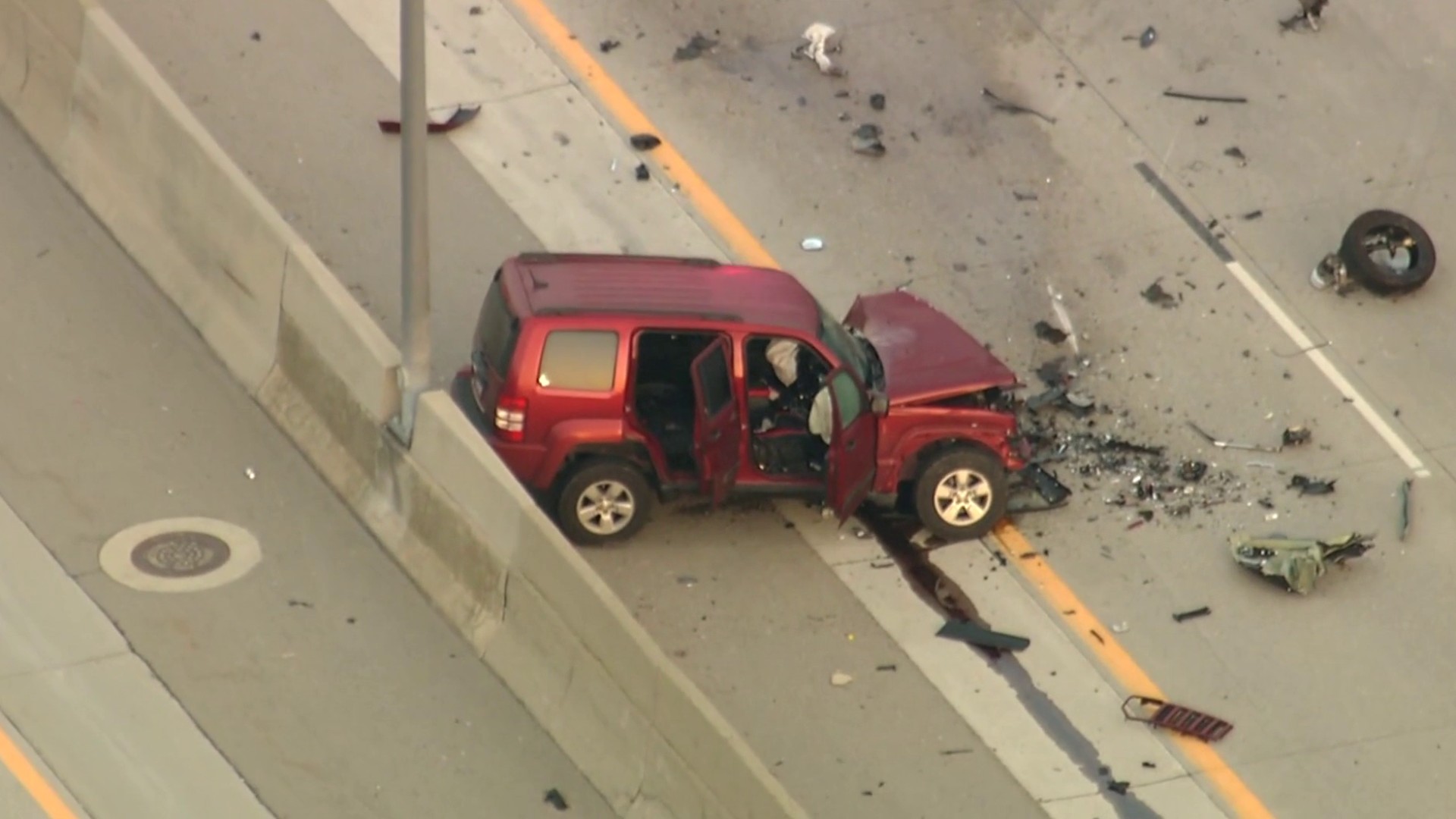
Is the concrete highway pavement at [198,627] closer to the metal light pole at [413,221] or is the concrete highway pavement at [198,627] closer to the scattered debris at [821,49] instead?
the metal light pole at [413,221]

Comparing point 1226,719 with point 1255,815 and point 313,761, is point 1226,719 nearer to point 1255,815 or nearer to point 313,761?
point 1255,815

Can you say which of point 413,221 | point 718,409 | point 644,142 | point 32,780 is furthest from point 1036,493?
point 32,780

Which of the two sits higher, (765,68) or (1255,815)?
A: (765,68)

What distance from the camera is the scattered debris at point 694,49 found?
20.2 metres

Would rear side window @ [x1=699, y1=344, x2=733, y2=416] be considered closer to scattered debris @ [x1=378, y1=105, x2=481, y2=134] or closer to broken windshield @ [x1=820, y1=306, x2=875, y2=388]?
broken windshield @ [x1=820, y1=306, x2=875, y2=388]

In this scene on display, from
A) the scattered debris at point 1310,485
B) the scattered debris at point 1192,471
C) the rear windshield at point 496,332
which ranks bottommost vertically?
the scattered debris at point 1310,485

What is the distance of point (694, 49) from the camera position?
20.3 metres

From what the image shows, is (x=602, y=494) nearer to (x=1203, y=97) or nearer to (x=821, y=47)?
(x=821, y=47)

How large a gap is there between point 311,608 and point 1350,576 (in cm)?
690

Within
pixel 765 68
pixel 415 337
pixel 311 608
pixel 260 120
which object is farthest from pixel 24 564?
pixel 765 68

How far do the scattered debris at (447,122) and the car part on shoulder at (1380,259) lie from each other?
265 inches

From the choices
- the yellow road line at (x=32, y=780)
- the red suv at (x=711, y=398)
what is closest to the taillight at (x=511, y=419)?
the red suv at (x=711, y=398)

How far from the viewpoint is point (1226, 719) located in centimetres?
1517

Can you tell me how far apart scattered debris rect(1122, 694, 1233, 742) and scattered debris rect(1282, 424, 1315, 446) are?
2801mm
